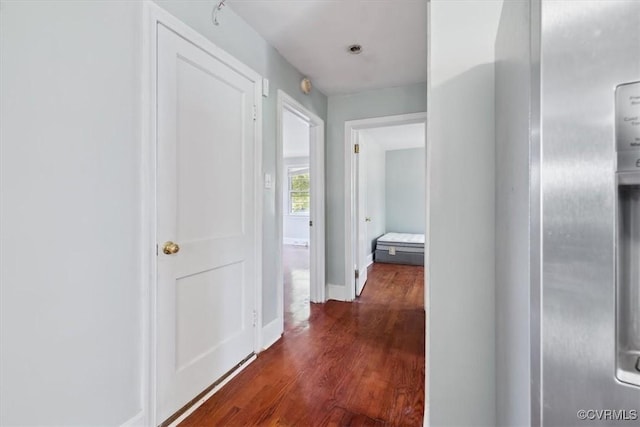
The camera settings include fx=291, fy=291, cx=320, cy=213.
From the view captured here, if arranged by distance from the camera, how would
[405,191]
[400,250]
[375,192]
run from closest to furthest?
1. [400,250]
2. [375,192]
3. [405,191]

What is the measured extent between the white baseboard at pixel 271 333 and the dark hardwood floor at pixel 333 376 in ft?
0.18

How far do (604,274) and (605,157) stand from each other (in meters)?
0.16

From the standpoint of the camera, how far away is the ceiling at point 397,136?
4566 millimetres

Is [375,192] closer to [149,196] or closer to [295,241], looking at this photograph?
[295,241]

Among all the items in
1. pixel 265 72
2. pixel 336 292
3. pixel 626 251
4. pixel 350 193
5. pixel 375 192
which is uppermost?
pixel 265 72

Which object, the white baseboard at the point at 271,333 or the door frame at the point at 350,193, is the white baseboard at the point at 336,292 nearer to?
the door frame at the point at 350,193

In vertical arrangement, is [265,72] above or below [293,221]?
above

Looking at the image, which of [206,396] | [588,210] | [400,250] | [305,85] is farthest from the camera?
[400,250]

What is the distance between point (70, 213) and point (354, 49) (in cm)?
216

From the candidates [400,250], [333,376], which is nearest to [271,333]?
[333,376]

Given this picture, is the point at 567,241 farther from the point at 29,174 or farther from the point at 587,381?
the point at 29,174

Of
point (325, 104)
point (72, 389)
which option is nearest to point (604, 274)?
point (72, 389)

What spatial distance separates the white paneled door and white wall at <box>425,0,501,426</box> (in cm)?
119

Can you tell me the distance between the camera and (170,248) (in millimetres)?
1416
